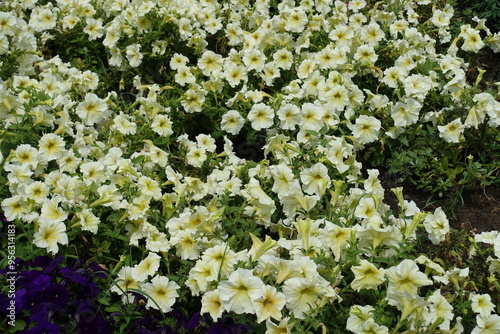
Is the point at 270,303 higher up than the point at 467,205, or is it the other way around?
the point at 270,303

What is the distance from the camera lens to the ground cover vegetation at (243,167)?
2.87 meters

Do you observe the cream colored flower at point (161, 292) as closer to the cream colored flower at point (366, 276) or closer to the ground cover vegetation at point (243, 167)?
the ground cover vegetation at point (243, 167)

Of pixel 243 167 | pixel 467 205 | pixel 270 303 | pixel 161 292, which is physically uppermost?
pixel 270 303

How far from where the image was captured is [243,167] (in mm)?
3750

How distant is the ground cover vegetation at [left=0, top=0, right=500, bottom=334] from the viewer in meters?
2.87

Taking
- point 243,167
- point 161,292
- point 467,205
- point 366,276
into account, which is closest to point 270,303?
point 366,276

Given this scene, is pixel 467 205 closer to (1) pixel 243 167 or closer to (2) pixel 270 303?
(1) pixel 243 167

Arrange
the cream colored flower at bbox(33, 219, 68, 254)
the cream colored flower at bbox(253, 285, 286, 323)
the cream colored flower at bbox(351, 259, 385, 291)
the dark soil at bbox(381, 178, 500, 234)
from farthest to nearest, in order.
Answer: the dark soil at bbox(381, 178, 500, 234) < the cream colored flower at bbox(33, 219, 68, 254) < the cream colored flower at bbox(351, 259, 385, 291) < the cream colored flower at bbox(253, 285, 286, 323)

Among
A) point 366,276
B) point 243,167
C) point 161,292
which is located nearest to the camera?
point 366,276

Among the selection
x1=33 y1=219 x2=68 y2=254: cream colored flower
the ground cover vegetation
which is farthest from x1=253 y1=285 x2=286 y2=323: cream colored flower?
x1=33 y1=219 x2=68 y2=254: cream colored flower

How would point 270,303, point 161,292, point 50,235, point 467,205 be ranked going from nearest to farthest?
point 270,303 < point 161,292 < point 50,235 < point 467,205

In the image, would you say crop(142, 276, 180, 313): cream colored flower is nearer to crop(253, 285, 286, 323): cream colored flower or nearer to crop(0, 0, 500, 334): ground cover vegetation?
crop(0, 0, 500, 334): ground cover vegetation

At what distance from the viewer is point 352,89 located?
4352mm

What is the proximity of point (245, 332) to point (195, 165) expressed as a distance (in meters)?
1.44
